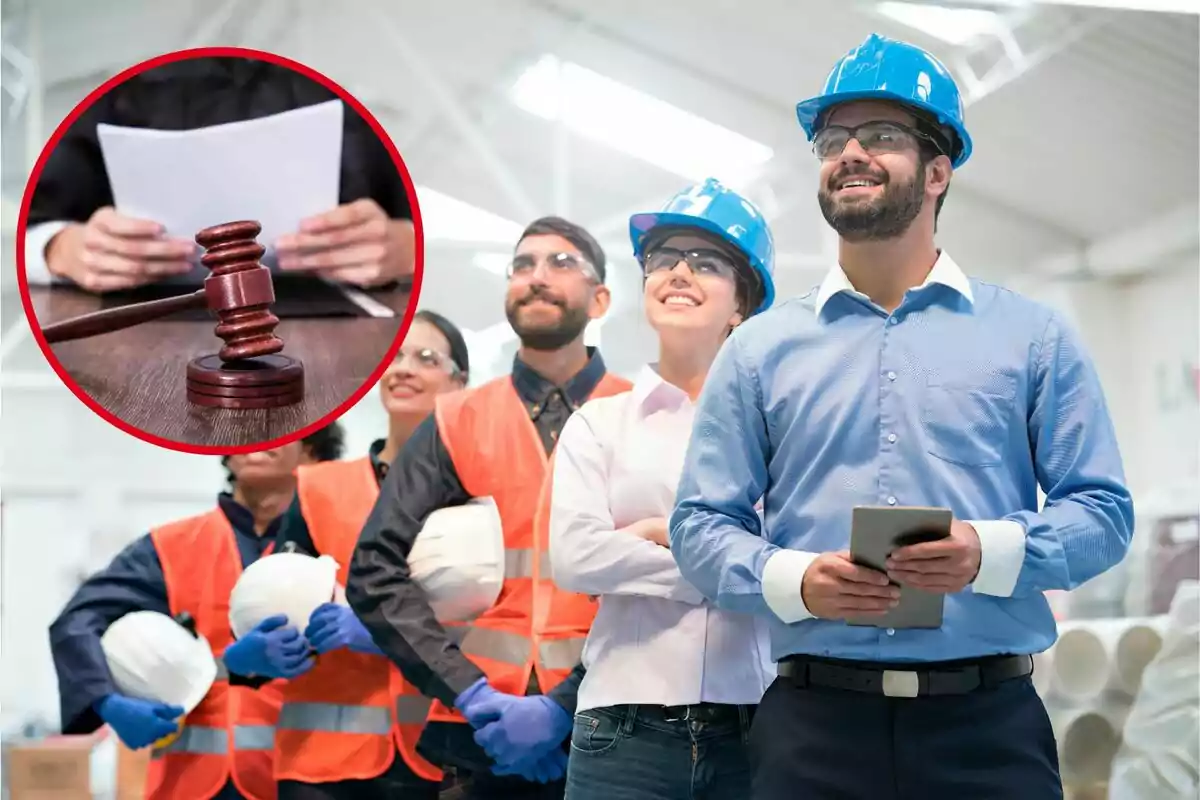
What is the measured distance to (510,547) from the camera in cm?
326

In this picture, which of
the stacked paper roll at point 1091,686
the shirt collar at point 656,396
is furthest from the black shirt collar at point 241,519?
the stacked paper roll at point 1091,686

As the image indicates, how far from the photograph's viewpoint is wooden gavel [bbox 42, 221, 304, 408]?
2.97m

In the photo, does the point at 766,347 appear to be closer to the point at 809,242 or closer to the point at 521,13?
the point at 809,242

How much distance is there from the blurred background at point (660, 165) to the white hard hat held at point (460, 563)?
0.38 metres

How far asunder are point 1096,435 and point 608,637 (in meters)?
1.06

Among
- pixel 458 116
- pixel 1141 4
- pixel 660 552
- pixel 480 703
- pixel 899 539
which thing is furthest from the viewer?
pixel 1141 4

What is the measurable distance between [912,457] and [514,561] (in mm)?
1320

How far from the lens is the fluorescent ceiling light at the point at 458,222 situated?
11.5 ft

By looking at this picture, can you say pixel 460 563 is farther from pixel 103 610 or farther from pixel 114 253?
pixel 114 253

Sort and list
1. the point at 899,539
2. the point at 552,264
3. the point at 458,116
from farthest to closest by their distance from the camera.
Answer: the point at 458,116 → the point at 552,264 → the point at 899,539

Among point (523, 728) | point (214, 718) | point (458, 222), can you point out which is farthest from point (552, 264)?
point (214, 718)

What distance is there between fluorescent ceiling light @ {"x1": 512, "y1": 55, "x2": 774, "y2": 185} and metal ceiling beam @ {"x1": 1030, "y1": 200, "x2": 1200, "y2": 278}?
947 millimetres

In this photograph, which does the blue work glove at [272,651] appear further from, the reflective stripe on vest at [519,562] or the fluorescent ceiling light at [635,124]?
the fluorescent ceiling light at [635,124]

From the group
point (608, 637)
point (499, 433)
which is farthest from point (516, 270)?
point (608, 637)
